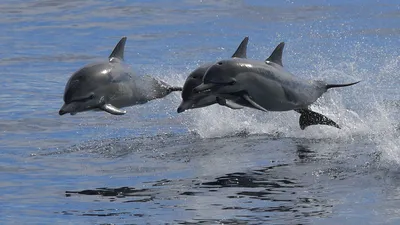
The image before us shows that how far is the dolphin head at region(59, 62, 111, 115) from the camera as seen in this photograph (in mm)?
12023

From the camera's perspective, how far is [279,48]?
12.9 meters

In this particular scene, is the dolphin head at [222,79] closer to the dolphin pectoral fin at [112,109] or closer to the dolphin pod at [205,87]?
the dolphin pod at [205,87]

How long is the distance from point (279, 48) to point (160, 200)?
2.59m

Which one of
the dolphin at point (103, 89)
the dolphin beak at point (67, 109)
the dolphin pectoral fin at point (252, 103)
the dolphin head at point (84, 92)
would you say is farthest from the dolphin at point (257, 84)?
the dolphin beak at point (67, 109)

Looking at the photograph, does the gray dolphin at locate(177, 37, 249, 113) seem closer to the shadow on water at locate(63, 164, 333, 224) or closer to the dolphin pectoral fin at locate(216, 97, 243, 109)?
the dolphin pectoral fin at locate(216, 97, 243, 109)

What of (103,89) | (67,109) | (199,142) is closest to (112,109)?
(103,89)

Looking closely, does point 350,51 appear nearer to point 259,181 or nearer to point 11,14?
point 11,14

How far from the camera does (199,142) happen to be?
14.9m

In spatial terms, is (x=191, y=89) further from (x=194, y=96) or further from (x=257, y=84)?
(x=257, y=84)

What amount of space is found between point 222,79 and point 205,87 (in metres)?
0.19

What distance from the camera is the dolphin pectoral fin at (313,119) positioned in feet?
46.8

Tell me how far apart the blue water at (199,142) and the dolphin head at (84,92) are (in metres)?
0.82

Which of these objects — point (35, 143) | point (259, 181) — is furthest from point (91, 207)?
point (35, 143)

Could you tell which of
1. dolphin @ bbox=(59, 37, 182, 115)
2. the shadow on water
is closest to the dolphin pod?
dolphin @ bbox=(59, 37, 182, 115)
